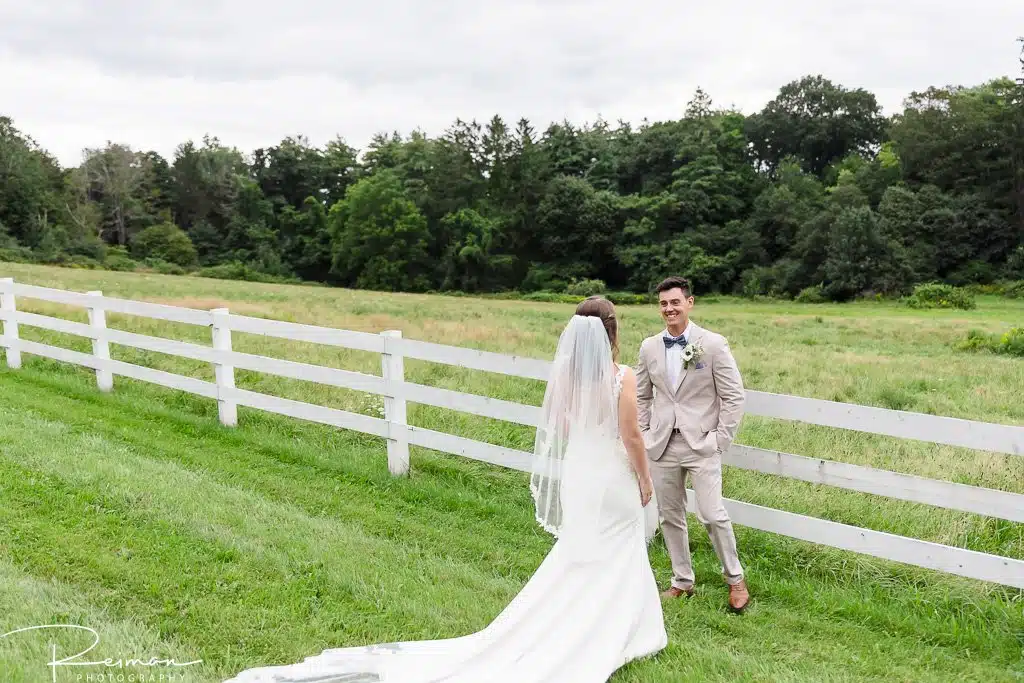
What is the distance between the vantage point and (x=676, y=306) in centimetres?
445

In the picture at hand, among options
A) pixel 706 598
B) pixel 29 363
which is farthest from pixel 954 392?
pixel 29 363

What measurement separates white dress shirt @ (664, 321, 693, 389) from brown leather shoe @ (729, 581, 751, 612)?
1.15 m

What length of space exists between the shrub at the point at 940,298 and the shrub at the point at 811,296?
8.62 metres

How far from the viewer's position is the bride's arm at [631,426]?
12.9ft

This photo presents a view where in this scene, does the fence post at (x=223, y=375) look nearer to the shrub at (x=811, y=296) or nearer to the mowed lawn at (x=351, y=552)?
the mowed lawn at (x=351, y=552)

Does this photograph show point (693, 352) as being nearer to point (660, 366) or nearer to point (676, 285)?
point (660, 366)

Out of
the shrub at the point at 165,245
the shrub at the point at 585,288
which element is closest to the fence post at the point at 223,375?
the shrub at the point at 585,288

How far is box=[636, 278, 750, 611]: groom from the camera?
172 inches

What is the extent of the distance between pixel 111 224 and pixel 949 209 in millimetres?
71536

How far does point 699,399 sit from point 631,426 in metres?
0.67

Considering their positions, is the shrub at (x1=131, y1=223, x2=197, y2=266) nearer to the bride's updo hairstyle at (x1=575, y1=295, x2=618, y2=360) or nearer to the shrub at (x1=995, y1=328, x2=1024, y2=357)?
the shrub at (x1=995, y1=328, x2=1024, y2=357)

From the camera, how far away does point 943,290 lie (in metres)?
43.5

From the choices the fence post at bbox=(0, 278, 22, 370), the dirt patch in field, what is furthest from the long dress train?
the dirt patch in field

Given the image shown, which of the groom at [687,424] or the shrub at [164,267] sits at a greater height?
the shrub at [164,267]
